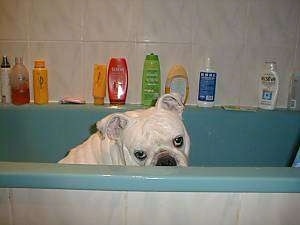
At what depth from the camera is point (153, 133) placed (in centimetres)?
110

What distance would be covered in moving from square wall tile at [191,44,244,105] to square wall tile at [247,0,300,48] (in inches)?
5.0

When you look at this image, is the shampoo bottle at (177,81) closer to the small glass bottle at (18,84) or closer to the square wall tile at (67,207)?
the small glass bottle at (18,84)

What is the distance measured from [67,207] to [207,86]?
46.6 inches

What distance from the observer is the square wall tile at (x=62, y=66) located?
1.70 m

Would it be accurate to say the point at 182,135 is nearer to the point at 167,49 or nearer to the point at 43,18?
the point at 167,49

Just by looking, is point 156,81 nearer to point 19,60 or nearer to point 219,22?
point 219,22

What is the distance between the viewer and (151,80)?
170 cm

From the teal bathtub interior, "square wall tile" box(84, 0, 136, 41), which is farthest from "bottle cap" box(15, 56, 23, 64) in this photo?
"square wall tile" box(84, 0, 136, 41)

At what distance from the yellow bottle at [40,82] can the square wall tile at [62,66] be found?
5 centimetres

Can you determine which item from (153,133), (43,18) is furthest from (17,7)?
(153,133)

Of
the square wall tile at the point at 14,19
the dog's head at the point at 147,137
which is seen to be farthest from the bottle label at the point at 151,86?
the square wall tile at the point at 14,19

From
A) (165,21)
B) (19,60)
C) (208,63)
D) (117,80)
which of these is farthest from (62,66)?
(208,63)

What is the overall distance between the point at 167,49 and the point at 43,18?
0.74m

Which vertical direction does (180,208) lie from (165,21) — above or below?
below
